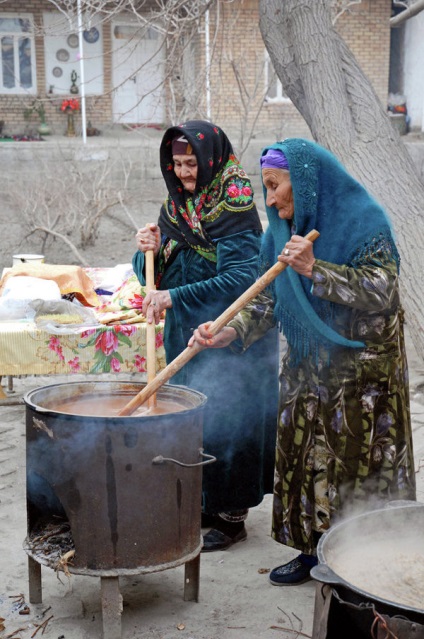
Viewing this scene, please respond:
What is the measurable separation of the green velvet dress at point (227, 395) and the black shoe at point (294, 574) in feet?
1.52

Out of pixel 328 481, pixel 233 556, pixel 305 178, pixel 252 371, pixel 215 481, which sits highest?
pixel 305 178

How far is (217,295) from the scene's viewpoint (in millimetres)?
3922

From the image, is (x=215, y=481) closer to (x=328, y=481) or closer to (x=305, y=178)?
(x=328, y=481)

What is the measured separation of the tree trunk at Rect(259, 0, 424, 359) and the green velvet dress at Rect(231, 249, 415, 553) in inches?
137

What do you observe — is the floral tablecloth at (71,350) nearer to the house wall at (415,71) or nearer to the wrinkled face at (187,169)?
the wrinkled face at (187,169)

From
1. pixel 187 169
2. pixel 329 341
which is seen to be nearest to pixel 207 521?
pixel 329 341

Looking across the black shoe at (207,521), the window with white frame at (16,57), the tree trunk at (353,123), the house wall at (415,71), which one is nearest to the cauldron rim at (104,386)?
the black shoe at (207,521)

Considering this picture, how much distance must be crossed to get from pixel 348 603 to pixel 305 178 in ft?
5.07

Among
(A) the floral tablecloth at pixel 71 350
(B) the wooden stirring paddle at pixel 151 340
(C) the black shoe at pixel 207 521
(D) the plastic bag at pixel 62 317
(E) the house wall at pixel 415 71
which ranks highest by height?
(E) the house wall at pixel 415 71

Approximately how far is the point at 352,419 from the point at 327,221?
777 mm

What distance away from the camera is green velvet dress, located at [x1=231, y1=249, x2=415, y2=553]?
10.7ft

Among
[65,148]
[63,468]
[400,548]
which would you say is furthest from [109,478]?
[65,148]

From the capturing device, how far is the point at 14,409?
6.48m

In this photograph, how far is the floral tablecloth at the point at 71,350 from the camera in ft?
18.4
